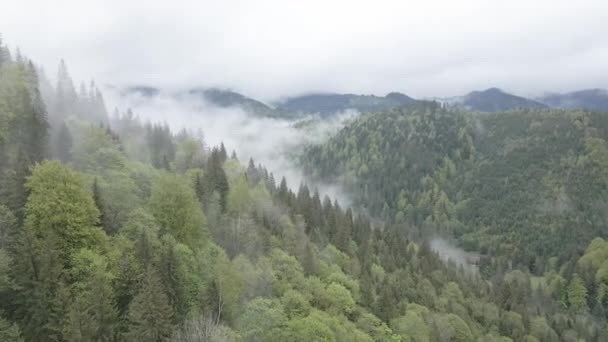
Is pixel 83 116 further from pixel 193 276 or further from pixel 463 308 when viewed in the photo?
pixel 463 308

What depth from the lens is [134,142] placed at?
15912 cm

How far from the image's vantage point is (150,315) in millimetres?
56938

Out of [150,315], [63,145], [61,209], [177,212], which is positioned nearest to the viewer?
[150,315]

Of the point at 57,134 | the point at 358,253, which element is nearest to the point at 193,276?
the point at 57,134

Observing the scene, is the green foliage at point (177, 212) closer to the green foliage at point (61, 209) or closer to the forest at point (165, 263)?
the forest at point (165, 263)

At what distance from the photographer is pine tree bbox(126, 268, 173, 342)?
56125 millimetres

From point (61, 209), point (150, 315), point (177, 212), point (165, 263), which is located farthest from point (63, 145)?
point (150, 315)

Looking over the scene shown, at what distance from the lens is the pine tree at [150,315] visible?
5612 cm

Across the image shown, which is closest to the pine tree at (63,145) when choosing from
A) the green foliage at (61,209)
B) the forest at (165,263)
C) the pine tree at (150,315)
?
the forest at (165,263)

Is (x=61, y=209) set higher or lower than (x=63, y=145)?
lower

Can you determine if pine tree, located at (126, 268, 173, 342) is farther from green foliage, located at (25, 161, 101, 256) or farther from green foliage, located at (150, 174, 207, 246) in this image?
green foliage, located at (150, 174, 207, 246)

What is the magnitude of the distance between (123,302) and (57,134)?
59526mm

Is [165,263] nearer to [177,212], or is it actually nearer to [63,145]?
[177,212]

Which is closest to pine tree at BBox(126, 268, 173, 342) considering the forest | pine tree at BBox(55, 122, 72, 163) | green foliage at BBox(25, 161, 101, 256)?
the forest
